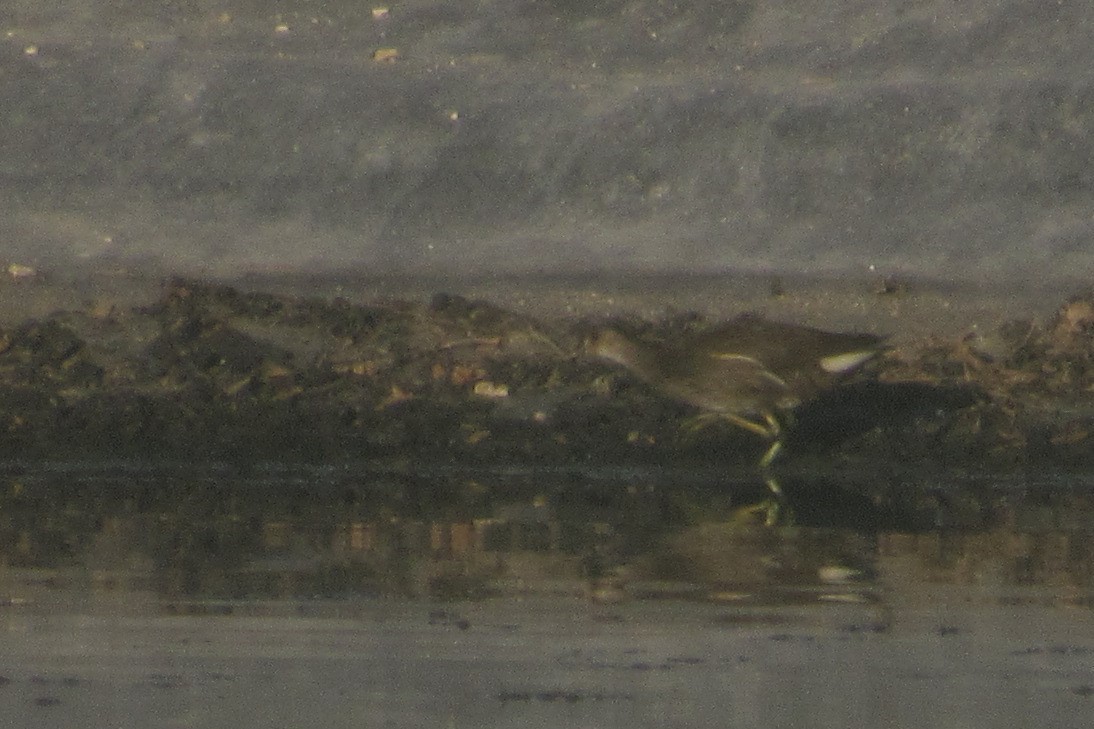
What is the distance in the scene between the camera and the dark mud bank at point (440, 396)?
1052 centimetres

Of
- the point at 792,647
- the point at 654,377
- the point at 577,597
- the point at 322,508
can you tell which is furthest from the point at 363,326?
the point at 792,647

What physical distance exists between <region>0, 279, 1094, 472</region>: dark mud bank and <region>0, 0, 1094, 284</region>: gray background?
1.01m

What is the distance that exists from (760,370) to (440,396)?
1458 mm

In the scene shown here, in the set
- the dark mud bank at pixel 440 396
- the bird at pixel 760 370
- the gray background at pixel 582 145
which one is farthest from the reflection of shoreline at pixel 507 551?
the gray background at pixel 582 145

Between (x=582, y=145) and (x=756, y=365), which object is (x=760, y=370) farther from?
(x=582, y=145)

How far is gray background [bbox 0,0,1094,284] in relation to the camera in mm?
13188

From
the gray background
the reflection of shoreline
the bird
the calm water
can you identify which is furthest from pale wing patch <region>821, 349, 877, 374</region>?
the gray background

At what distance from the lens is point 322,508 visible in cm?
917

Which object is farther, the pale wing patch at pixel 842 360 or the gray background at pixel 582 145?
the gray background at pixel 582 145

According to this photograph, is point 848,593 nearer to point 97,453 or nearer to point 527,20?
point 97,453

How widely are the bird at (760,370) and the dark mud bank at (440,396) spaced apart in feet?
0.37

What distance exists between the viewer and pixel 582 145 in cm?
1380

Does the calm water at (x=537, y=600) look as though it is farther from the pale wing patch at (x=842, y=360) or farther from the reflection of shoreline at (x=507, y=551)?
the pale wing patch at (x=842, y=360)

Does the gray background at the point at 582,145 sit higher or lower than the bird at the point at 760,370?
higher
